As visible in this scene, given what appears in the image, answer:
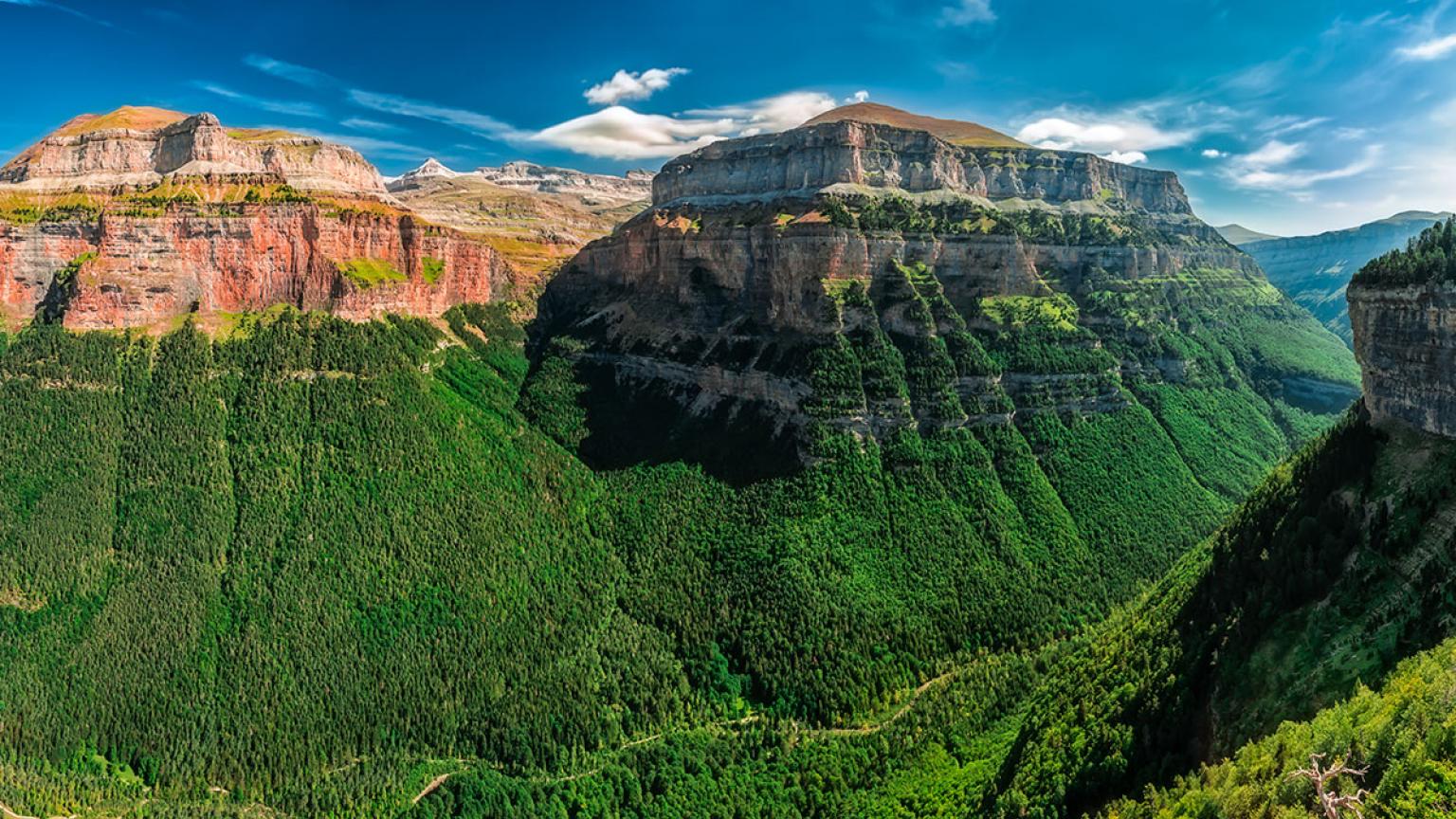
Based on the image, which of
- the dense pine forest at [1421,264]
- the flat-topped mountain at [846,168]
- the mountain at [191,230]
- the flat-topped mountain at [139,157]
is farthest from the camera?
the flat-topped mountain at [846,168]

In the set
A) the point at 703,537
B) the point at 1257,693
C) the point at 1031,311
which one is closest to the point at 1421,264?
the point at 1257,693

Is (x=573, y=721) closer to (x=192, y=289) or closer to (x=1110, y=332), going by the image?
(x=192, y=289)

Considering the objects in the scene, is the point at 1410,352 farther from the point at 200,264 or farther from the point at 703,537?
the point at 200,264

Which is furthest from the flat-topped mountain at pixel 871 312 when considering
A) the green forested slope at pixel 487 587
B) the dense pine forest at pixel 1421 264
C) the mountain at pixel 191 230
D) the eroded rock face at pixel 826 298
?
the dense pine forest at pixel 1421 264

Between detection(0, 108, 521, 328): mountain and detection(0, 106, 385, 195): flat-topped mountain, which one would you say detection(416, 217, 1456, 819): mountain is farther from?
detection(0, 106, 385, 195): flat-topped mountain

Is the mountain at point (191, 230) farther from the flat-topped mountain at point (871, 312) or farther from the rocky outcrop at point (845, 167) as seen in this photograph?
the rocky outcrop at point (845, 167)

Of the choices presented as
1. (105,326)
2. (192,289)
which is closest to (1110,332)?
(192,289)
